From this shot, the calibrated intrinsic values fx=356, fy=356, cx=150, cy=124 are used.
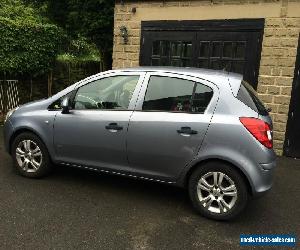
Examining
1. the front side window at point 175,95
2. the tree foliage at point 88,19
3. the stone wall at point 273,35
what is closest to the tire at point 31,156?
the front side window at point 175,95

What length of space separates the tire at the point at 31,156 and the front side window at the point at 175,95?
173cm

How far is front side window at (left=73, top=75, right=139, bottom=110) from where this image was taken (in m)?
4.61

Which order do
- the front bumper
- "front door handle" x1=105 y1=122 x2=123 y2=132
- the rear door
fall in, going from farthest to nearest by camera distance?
1. the front bumper
2. "front door handle" x1=105 y1=122 x2=123 y2=132
3. the rear door

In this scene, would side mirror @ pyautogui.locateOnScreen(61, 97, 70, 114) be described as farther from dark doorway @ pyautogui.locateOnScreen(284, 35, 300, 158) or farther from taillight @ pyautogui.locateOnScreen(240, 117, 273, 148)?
dark doorway @ pyautogui.locateOnScreen(284, 35, 300, 158)

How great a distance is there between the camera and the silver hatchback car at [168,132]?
158 inches

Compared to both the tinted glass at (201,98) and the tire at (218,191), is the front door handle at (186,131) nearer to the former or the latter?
the tinted glass at (201,98)

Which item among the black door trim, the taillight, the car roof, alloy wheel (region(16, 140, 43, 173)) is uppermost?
the black door trim

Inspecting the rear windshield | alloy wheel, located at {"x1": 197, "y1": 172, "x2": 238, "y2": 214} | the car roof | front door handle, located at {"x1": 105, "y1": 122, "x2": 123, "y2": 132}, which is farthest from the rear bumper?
front door handle, located at {"x1": 105, "y1": 122, "x2": 123, "y2": 132}

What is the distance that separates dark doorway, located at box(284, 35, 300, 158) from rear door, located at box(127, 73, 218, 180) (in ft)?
12.0

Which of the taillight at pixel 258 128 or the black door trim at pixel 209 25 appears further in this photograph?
the black door trim at pixel 209 25

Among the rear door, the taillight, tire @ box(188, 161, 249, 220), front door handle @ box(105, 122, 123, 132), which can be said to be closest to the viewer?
the taillight

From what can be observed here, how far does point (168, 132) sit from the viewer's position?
13.9 feet

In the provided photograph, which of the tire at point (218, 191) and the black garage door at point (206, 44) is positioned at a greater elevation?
the black garage door at point (206, 44)

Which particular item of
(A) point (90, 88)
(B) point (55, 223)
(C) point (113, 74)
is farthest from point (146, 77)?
(B) point (55, 223)
